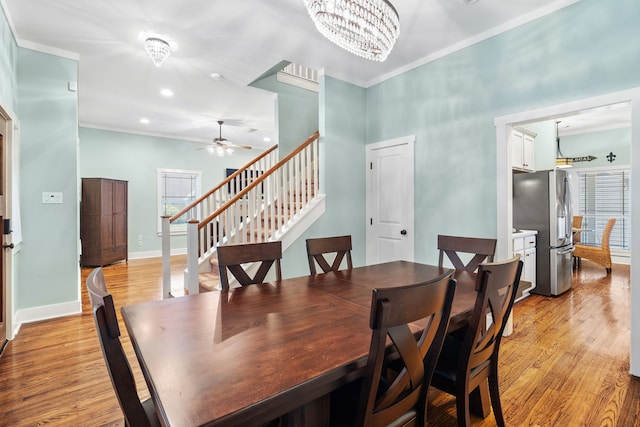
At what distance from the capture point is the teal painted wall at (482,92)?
94.7 inches

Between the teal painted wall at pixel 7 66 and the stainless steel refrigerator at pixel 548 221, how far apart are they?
5.72 m

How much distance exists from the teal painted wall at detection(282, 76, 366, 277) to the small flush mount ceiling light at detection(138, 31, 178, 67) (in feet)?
5.81

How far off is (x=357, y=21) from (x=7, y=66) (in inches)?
124

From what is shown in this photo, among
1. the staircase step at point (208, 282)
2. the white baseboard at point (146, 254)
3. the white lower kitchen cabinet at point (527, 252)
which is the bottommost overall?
the white baseboard at point (146, 254)

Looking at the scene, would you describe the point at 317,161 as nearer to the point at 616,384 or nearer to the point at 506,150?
the point at 506,150

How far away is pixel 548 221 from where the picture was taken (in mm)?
4148

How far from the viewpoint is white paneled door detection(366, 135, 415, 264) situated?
382cm

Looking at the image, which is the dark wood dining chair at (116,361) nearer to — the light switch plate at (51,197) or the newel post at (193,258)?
the newel post at (193,258)

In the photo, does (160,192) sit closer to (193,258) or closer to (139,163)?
(139,163)

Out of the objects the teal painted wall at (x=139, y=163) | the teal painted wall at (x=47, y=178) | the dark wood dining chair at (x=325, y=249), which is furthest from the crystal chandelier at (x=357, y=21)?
the teal painted wall at (x=139, y=163)

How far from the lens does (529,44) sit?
2793mm

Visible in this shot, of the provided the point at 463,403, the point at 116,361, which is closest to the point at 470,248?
the point at 463,403

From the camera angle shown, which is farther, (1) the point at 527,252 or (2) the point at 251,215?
(1) the point at 527,252

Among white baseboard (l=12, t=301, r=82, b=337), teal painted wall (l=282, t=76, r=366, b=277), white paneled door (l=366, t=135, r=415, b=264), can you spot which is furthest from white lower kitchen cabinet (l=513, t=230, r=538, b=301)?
white baseboard (l=12, t=301, r=82, b=337)
